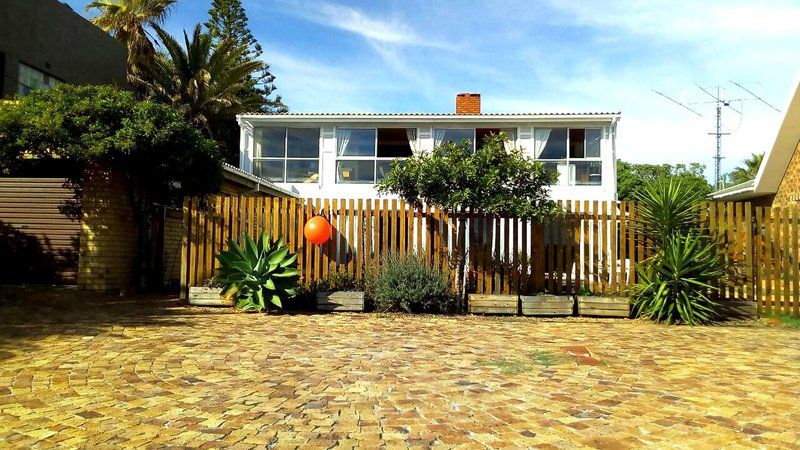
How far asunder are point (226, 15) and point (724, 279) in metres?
→ 33.0

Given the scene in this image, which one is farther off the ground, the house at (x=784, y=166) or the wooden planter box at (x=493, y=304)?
the house at (x=784, y=166)

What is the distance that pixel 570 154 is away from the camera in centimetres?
1900

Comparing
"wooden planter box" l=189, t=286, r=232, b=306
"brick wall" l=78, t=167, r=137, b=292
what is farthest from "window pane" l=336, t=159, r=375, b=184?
"wooden planter box" l=189, t=286, r=232, b=306

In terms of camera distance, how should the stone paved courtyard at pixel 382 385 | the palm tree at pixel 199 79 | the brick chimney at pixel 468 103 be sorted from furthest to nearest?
1. the palm tree at pixel 199 79
2. the brick chimney at pixel 468 103
3. the stone paved courtyard at pixel 382 385

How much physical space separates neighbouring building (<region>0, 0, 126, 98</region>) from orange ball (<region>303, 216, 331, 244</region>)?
10.3m

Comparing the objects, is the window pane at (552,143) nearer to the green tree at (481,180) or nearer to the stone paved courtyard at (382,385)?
the green tree at (481,180)

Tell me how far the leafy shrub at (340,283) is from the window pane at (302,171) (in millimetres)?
10628

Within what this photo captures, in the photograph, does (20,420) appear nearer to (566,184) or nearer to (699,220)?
(699,220)

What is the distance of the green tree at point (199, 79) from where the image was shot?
24188 millimetres

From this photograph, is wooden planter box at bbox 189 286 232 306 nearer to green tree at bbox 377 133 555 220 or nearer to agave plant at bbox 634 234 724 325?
green tree at bbox 377 133 555 220

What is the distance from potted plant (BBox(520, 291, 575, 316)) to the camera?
8.94m

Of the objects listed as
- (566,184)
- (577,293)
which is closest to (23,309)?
(577,293)

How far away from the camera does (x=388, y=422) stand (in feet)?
11.8

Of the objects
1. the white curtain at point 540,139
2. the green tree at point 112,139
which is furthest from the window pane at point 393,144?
the green tree at point 112,139
